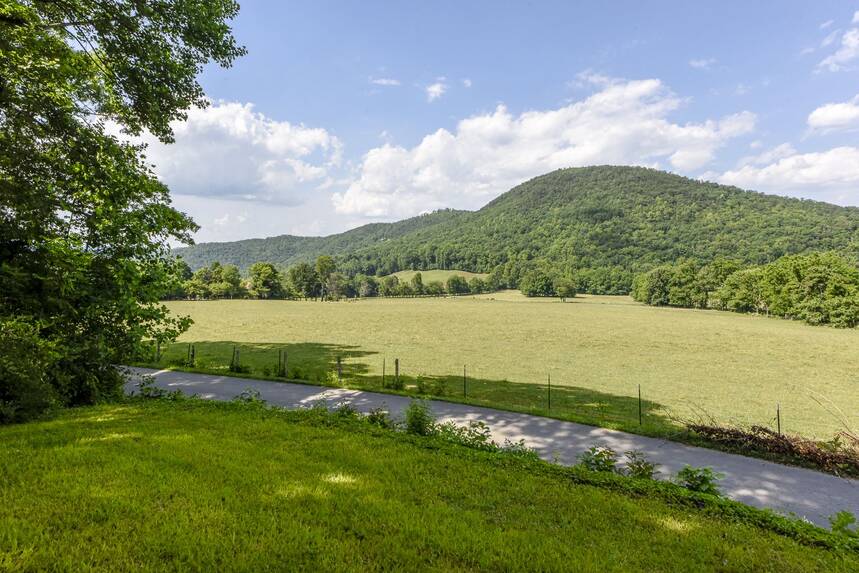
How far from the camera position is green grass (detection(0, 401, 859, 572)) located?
13.4 feet

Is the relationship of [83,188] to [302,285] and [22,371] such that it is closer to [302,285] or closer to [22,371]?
[22,371]

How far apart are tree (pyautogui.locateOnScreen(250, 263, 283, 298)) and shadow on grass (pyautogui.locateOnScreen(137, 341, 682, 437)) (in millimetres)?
93202

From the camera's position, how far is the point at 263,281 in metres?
118

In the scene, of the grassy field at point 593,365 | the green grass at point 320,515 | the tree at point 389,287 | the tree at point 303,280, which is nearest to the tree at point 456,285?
the tree at point 389,287

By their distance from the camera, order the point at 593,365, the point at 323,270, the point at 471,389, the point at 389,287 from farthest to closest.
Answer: the point at 389,287 → the point at 323,270 → the point at 593,365 → the point at 471,389

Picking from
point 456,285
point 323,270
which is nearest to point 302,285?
point 323,270

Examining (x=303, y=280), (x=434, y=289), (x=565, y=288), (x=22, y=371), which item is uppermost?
(x=303, y=280)

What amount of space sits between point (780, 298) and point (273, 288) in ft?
410

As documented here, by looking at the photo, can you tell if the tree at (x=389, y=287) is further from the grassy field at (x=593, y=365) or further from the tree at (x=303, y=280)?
the grassy field at (x=593, y=365)

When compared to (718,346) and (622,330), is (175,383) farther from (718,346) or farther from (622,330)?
(622,330)

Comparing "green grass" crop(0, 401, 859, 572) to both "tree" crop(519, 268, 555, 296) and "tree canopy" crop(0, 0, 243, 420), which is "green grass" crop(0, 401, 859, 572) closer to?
"tree canopy" crop(0, 0, 243, 420)

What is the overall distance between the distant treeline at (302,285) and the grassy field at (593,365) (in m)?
68.9

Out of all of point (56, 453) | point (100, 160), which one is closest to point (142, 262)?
point (100, 160)

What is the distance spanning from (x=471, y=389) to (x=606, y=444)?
9151 mm
